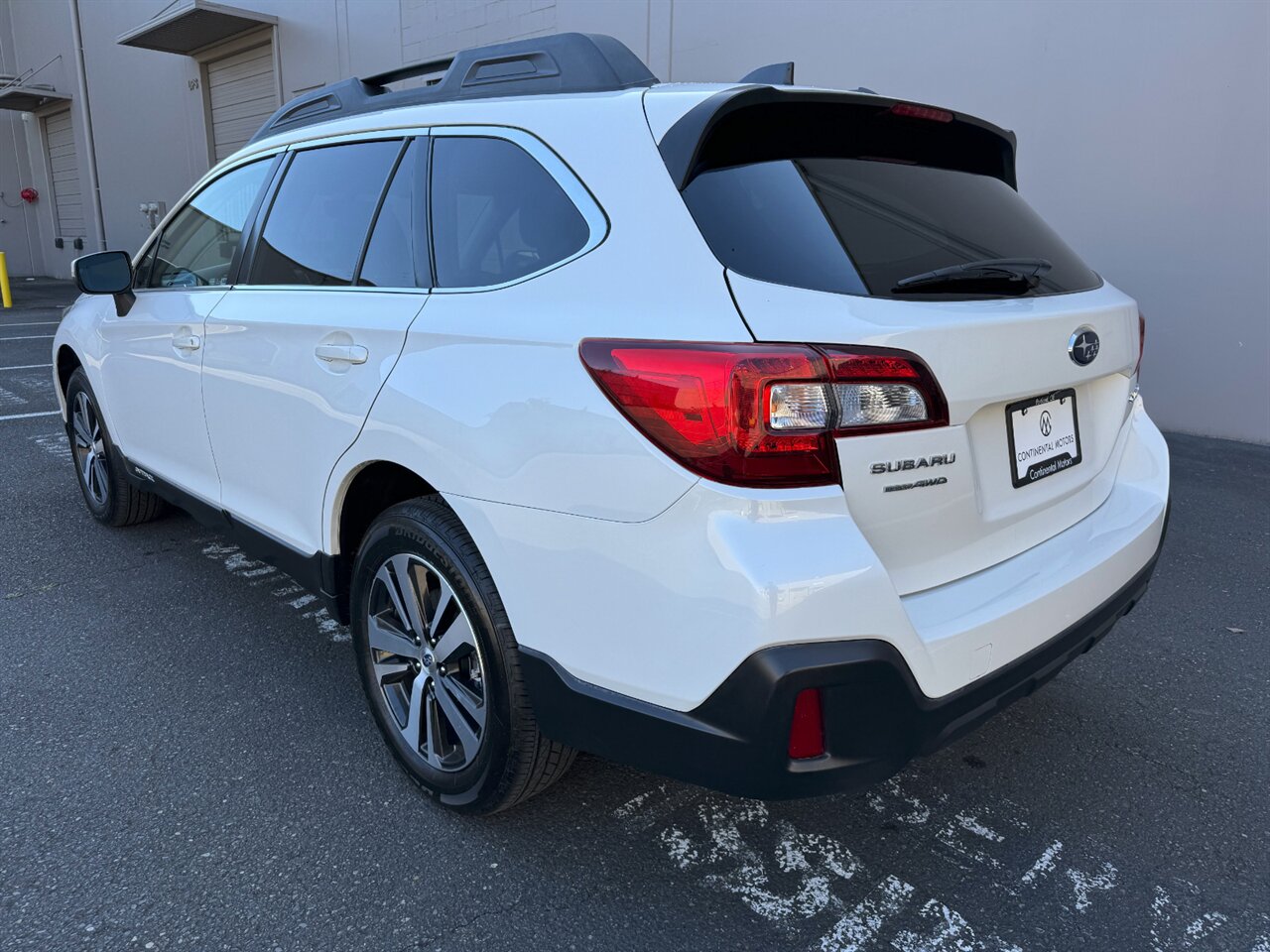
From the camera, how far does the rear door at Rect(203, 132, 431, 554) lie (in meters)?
2.41

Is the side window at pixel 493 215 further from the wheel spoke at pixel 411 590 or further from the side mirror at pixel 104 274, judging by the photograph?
the side mirror at pixel 104 274

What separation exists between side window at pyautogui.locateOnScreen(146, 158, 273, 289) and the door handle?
97cm

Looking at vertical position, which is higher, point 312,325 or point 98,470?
point 312,325

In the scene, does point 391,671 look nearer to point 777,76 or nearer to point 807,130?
point 807,130

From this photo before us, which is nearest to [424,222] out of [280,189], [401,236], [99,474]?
[401,236]

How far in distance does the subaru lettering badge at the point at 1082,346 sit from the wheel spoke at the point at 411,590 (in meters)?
1.65

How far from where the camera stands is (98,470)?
455 centimetres

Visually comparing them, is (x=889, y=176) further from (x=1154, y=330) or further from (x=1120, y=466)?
(x=1154, y=330)

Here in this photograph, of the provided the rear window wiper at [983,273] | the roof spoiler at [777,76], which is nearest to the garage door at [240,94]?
the roof spoiler at [777,76]

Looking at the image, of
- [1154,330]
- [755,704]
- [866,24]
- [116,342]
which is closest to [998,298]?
[755,704]

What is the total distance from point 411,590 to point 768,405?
1.18m

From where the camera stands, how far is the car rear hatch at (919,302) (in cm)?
172

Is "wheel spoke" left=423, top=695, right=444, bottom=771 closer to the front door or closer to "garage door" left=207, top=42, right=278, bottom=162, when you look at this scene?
the front door

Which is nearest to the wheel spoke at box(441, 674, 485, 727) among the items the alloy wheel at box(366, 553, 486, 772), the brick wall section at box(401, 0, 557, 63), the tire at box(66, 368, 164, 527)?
the alloy wheel at box(366, 553, 486, 772)
